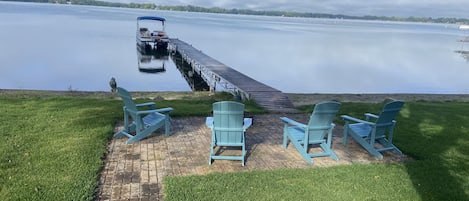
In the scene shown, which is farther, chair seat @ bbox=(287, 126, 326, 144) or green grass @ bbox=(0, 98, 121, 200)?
chair seat @ bbox=(287, 126, 326, 144)

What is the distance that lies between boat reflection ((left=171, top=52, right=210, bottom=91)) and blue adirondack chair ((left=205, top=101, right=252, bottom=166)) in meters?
14.8

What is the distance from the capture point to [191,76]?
2341cm

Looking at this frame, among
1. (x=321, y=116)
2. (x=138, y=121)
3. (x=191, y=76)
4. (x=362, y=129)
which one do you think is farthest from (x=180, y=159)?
(x=191, y=76)

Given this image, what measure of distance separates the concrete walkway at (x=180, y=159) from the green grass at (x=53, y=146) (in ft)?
0.79

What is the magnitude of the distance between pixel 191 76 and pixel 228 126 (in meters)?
18.5

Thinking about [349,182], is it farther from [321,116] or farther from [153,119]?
[153,119]

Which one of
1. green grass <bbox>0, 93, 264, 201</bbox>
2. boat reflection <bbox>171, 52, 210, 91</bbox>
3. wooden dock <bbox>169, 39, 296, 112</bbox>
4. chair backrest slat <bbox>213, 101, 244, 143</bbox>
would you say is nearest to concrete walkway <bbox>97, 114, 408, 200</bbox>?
green grass <bbox>0, 93, 264, 201</bbox>

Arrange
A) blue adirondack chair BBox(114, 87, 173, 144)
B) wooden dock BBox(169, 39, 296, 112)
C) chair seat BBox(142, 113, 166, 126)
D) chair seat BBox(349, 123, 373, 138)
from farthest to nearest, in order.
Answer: wooden dock BBox(169, 39, 296, 112), chair seat BBox(142, 113, 166, 126), chair seat BBox(349, 123, 373, 138), blue adirondack chair BBox(114, 87, 173, 144)

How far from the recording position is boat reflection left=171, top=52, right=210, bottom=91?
818 inches

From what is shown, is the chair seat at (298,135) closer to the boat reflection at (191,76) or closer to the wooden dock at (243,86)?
the wooden dock at (243,86)

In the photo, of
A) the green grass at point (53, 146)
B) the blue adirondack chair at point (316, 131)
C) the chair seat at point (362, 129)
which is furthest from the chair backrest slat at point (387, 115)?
the green grass at point (53, 146)

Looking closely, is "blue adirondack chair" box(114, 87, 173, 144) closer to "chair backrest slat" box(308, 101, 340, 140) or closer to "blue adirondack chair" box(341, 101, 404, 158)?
"chair backrest slat" box(308, 101, 340, 140)

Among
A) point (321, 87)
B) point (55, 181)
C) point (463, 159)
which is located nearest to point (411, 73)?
point (321, 87)

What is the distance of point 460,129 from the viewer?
7.76 metres
